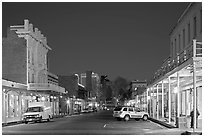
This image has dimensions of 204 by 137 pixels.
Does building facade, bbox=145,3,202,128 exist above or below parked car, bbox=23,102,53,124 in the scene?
above

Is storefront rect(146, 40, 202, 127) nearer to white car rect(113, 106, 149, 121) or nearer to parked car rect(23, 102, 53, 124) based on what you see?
white car rect(113, 106, 149, 121)

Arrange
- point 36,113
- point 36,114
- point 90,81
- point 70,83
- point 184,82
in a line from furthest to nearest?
1. point 90,81
2. point 70,83
3. point 36,113
4. point 36,114
5. point 184,82

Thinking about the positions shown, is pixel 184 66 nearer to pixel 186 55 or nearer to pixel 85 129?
pixel 186 55

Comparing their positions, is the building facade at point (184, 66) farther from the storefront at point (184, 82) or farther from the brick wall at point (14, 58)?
the brick wall at point (14, 58)

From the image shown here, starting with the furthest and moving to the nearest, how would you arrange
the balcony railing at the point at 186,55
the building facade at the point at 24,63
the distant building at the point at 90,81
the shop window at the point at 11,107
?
the distant building at the point at 90,81 < the building facade at the point at 24,63 < the shop window at the point at 11,107 < the balcony railing at the point at 186,55

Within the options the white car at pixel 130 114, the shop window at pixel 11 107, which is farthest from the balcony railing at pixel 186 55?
the shop window at pixel 11 107

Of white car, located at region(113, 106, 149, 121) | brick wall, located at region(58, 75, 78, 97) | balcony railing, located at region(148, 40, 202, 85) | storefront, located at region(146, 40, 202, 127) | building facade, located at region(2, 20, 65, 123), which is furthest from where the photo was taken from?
brick wall, located at region(58, 75, 78, 97)

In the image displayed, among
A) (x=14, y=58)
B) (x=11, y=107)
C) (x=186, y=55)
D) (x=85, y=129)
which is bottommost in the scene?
(x=85, y=129)

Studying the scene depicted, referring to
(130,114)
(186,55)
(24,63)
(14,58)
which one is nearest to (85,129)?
(186,55)

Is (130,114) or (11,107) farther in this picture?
(11,107)

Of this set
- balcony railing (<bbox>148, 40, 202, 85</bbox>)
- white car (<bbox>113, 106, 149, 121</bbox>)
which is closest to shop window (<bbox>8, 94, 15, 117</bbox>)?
white car (<bbox>113, 106, 149, 121</bbox>)

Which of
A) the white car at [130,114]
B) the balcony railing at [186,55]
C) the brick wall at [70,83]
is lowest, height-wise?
the white car at [130,114]

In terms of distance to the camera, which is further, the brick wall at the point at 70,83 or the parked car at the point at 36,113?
the brick wall at the point at 70,83

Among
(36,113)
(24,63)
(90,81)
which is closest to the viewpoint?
(36,113)
